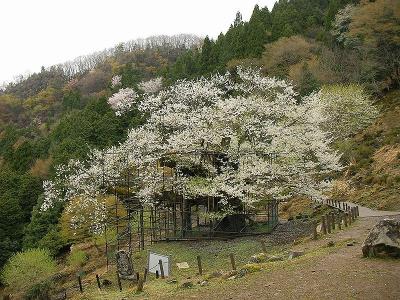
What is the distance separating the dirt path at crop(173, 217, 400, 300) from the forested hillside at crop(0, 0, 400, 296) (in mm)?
12774

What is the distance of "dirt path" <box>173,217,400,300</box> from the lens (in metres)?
8.84

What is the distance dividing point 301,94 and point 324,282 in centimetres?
3135

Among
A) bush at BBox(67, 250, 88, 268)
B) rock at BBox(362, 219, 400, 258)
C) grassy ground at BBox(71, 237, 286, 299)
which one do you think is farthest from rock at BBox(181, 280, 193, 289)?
bush at BBox(67, 250, 88, 268)

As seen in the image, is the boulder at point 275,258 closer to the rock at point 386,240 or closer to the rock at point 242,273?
the rock at point 242,273

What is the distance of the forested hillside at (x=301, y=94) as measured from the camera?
31.5 meters

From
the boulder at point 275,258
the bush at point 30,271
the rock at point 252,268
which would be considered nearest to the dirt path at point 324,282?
the rock at point 252,268

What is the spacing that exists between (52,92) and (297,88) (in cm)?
5780

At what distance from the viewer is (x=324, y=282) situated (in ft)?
31.5

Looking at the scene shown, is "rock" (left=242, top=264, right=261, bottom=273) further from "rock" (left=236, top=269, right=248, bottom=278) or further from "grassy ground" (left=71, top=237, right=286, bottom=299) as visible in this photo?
"grassy ground" (left=71, top=237, right=286, bottom=299)

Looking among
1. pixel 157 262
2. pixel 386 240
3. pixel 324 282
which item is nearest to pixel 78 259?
pixel 157 262

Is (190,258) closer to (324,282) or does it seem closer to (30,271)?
(324,282)

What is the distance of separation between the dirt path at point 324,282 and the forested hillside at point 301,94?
12774 mm

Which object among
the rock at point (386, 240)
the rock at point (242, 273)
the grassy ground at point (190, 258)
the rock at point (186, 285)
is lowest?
the grassy ground at point (190, 258)

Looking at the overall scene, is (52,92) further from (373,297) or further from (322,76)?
(373,297)
